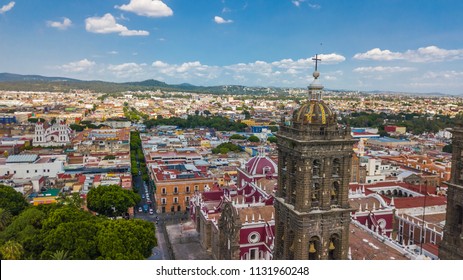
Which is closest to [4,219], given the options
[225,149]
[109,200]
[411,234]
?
[109,200]

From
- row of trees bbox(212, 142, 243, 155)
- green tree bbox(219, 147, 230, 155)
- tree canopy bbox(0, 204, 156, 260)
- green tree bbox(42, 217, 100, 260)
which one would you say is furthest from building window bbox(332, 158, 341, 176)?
row of trees bbox(212, 142, 243, 155)

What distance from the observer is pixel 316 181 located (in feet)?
70.0

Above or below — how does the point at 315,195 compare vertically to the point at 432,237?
above

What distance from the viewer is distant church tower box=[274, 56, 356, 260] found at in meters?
21.0

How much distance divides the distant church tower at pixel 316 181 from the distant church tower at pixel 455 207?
6.82 metres

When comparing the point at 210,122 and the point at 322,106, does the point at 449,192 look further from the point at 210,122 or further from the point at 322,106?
the point at 210,122

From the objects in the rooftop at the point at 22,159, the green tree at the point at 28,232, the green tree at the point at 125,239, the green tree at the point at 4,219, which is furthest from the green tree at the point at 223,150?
the green tree at the point at 4,219

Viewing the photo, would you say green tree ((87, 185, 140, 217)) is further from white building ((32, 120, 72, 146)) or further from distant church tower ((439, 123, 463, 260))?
white building ((32, 120, 72, 146))

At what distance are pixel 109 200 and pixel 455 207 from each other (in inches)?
1388

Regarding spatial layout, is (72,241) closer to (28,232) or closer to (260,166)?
(28,232)

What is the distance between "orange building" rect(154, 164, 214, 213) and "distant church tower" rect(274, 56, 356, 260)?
3423 cm

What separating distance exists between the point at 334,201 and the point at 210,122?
13110 centimetres

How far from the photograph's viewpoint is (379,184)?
175 feet

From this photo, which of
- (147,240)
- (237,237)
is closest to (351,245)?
(237,237)
